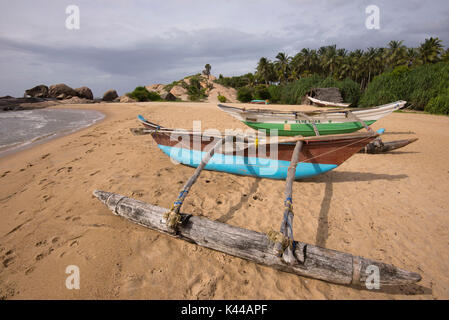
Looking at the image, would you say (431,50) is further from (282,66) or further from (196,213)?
(196,213)

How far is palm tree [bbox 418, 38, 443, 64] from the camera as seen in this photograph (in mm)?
33531

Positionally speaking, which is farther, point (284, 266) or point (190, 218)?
point (190, 218)

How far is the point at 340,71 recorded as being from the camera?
41.1 meters

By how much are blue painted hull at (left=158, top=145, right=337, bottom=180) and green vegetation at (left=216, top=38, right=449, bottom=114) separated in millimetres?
21606

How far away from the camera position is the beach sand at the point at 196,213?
2254 millimetres

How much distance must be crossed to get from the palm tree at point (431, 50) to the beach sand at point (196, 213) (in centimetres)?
4510

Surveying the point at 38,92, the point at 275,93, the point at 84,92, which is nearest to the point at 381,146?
the point at 275,93

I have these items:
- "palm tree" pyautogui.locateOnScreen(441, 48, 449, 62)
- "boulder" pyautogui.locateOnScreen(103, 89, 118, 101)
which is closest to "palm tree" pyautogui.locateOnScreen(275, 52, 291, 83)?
"palm tree" pyautogui.locateOnScreen(441, 48, 449, 62)

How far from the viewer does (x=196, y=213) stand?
11.3 feet

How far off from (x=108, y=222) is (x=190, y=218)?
1.49 metres
